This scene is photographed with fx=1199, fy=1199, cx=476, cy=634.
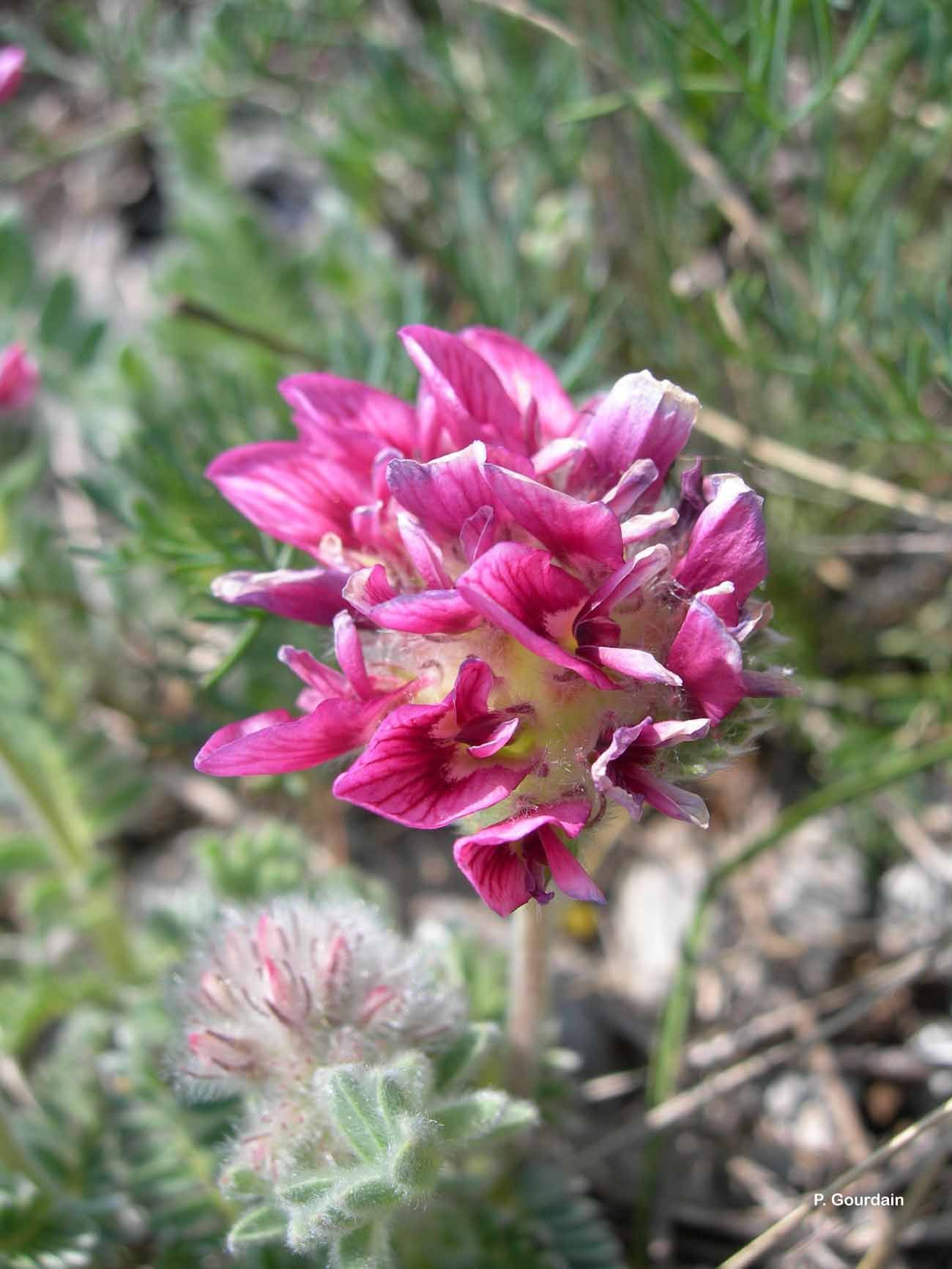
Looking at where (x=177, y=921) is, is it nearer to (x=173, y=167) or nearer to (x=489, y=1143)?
(x=489, y=1143)

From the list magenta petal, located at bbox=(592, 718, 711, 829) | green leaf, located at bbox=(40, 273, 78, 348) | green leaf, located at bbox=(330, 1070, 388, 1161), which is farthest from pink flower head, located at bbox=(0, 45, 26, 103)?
green leaf, located at bbox=(330, 1070, 388, 1161)

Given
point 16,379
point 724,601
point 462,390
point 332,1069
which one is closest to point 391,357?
point 462,390

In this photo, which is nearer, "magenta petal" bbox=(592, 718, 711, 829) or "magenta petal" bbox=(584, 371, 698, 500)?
"magenta petal" bbox=(592, 718, 711, 829)

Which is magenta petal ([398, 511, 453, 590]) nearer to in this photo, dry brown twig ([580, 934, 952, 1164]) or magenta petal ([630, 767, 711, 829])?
magenta petal ([630, 767, 711, 829])

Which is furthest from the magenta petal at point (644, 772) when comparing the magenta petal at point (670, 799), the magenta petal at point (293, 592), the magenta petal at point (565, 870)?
the magenta petal at point (293, 592)

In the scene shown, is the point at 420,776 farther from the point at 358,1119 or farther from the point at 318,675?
the point at 358,1119

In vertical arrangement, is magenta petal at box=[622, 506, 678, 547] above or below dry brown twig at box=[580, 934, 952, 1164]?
above

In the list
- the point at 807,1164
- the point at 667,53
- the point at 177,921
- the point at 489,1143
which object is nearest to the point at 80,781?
the point at 177,921
